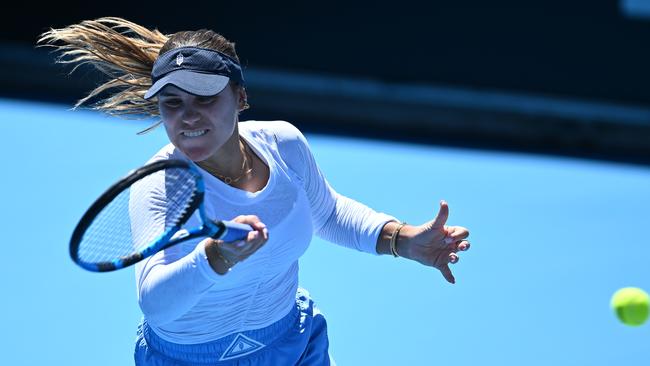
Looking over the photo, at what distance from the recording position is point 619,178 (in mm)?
5859

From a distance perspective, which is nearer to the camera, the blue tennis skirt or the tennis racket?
the tennis racket

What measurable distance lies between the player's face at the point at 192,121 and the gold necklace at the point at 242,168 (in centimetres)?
8

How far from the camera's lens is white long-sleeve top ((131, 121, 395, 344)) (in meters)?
2.12

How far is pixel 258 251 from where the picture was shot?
233 centimetres

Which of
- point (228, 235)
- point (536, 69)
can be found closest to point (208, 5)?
point (536, 69)

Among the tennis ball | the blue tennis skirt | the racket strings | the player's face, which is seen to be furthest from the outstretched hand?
the tennis ball

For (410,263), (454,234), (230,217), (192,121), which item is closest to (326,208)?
(454,234)

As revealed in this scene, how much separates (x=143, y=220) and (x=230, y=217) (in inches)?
7.6

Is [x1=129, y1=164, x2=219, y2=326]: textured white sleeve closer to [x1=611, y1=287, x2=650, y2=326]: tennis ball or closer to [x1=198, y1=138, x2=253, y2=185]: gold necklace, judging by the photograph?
[x1=198, y1=138, x2=253, y2=185]: gold necklace

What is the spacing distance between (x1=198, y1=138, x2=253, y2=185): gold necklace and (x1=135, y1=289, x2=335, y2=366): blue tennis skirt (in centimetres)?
35

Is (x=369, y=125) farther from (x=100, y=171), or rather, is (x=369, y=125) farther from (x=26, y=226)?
(x=26, y=226)

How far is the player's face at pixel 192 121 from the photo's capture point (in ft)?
7.38

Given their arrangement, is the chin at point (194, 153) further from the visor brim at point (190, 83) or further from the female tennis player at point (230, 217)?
the visor brim at point (190, 83)

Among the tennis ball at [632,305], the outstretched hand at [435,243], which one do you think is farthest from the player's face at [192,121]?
the tennis ball at [632,305]
